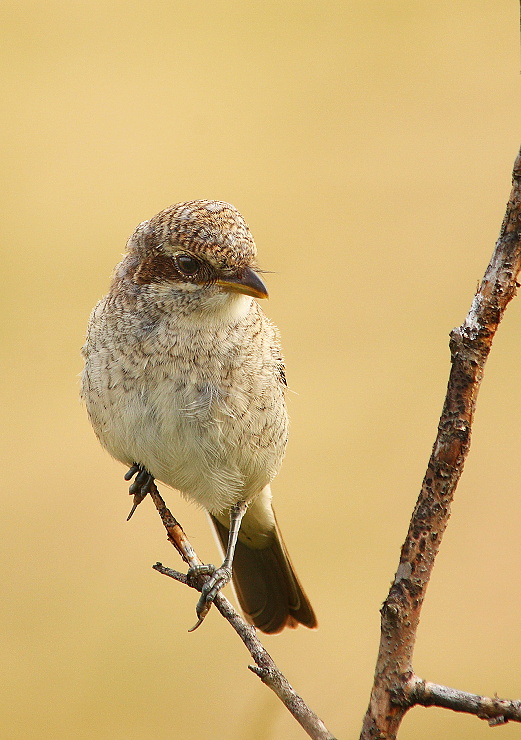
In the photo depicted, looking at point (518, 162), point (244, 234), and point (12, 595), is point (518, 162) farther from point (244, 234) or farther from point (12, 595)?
point (12, 595)

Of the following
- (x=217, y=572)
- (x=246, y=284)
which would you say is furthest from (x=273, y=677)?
(x=246, y=284)

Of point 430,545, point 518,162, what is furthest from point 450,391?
point 518,162

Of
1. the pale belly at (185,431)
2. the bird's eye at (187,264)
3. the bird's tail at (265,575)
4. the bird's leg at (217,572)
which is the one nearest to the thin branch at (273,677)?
the bird's leg at (217,572)

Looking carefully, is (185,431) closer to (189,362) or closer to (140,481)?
(189,362)

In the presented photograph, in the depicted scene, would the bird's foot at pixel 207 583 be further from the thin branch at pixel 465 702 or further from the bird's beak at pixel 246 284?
the bird's beak at pixel 246 284

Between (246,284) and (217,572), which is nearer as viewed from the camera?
(246,284)

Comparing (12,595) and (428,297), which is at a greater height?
(428,297)
